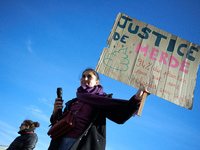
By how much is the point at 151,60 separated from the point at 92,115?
1360 millimetres

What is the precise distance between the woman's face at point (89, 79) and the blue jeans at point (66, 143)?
96 centimetres

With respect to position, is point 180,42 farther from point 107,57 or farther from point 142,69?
point 107,57

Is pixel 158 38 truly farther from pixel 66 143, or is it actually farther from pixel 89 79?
pixel 66 143

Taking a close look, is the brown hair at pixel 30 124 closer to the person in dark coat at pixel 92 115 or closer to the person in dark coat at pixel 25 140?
the person in dark coat at pixel 25 140

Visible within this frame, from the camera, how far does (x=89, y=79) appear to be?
3.03 m

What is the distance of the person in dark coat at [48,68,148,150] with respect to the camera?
2.26 m

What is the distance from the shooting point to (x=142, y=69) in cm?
300

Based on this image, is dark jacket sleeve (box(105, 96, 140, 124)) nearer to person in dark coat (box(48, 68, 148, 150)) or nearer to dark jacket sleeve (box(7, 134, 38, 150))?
person in dark coat (box(48, 68, 148, 150))

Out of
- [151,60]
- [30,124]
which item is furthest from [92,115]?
[30,124]

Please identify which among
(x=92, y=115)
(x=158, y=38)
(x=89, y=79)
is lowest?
(x=92, y=115)

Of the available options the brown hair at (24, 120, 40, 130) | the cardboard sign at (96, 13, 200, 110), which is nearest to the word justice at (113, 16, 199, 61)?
the cardboard sign at (96, 13, 200, 110)

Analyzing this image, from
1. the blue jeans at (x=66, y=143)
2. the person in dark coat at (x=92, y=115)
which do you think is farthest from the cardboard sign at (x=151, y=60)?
the blue jeans at (x=66, y=143)

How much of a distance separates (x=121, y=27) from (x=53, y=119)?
6.16ft

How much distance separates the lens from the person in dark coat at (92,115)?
2.26m
